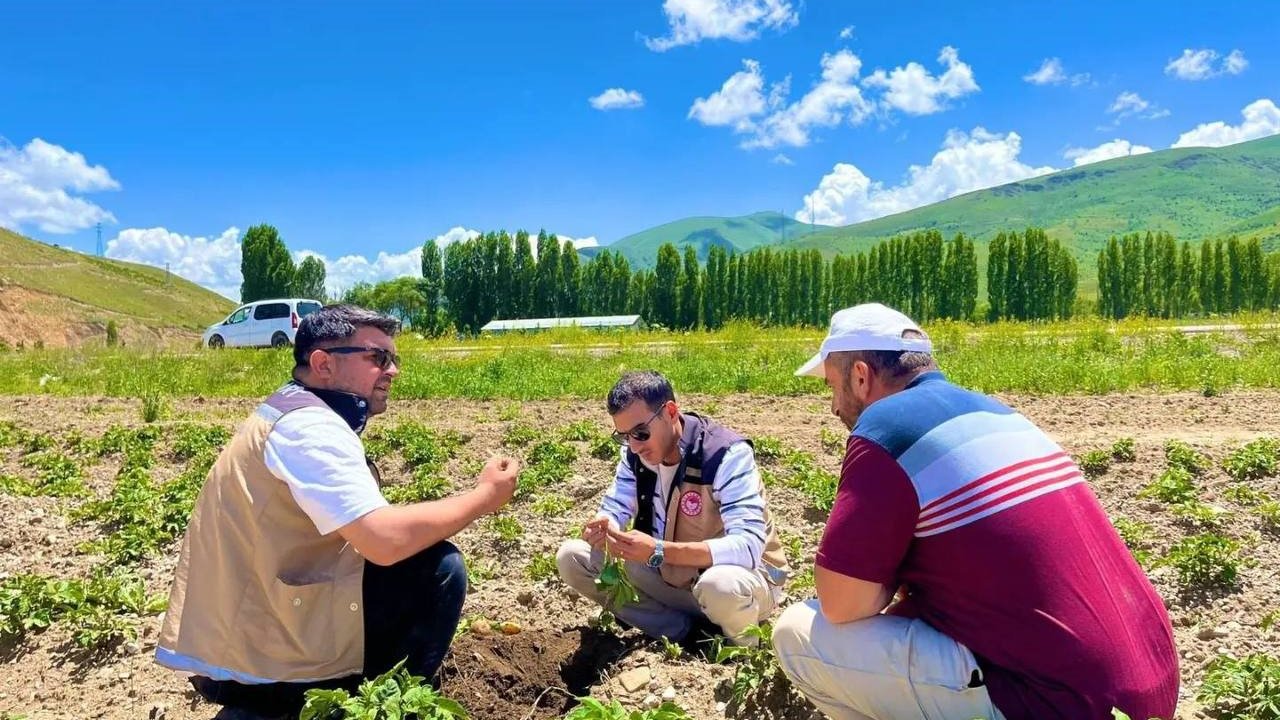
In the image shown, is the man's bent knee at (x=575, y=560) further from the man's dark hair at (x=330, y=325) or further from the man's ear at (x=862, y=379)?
the man's ear at (x=862, y=379)

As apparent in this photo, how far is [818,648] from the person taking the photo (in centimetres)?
255

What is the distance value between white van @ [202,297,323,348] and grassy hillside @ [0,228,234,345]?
1982 centimetres

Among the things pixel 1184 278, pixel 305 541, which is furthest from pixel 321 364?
pixel 1184 278

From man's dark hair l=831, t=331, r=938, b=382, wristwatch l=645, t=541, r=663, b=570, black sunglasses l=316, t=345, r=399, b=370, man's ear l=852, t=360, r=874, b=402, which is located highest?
black sunglasses l=316, t=345, r=399, b=370

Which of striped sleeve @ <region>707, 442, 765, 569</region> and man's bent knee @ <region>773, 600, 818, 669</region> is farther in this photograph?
striped sleeve @ <region>707, 442, 765, 569</region>

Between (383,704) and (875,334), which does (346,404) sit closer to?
(383,704)

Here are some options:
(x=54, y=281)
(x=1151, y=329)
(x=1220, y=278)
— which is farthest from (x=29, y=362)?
(x=1220, y=278)

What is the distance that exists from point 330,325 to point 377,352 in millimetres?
187

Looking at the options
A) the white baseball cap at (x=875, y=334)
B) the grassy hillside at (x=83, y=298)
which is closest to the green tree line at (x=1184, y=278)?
the white baseball cap at (x=875, y=334)

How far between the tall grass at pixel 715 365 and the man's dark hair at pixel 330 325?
858 cm

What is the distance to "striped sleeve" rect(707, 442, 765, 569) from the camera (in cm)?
353

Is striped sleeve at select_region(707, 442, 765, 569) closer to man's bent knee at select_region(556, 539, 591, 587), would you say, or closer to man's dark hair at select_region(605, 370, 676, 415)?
man's dark hair at select_region(605, 370, 676, 415)

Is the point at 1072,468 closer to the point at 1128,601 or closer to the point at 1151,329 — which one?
the point at 1128,601

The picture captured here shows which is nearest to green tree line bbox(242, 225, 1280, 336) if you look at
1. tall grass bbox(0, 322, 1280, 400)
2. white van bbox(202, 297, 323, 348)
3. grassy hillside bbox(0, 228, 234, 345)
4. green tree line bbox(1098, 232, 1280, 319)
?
green tree line bbox(1098, 232, 1280, 319)
